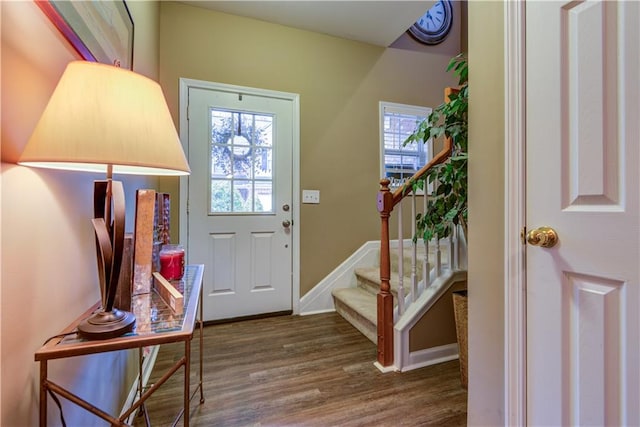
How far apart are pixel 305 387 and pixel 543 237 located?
4.56ft

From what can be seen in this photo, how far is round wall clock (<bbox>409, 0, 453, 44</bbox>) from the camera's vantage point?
3.23 meters

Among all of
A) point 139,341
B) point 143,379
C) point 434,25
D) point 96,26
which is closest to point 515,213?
point 139,341

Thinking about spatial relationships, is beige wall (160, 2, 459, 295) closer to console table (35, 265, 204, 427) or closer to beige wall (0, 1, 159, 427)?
beige wall (0, 1, 159, 427)

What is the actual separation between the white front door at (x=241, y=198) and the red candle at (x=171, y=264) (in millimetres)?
1269

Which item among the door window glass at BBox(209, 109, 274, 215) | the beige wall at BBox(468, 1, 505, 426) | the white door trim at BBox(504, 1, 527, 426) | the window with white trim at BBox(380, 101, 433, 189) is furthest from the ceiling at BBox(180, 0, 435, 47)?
the white door trim at BBox(504, 1, 527, 426)

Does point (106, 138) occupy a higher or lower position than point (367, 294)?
higher

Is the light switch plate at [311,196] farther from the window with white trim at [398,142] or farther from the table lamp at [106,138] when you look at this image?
the table lamp at [106,138]

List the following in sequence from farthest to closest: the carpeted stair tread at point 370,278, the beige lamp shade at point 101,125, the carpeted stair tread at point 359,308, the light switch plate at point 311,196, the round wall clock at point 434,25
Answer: the round wall clock at point 434,25 < the light switch plate at point 311,196 < the carpeted stair tread at point 370,278 < the carpeted stair tread at point 359,308 < the beige lamp shade at point 101,125

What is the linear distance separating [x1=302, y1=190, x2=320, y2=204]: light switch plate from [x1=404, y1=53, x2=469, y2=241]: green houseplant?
1.16m

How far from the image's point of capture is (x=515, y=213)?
3.13ft

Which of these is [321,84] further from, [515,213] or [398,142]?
[515,213]

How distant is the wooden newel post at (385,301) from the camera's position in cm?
181

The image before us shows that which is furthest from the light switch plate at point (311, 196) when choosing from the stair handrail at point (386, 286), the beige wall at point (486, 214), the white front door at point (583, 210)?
the white front door at point (583, 210)

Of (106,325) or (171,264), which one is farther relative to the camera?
(171,264)
